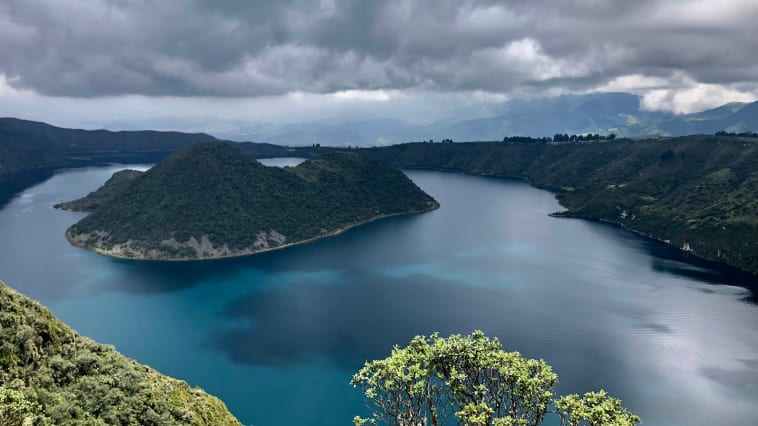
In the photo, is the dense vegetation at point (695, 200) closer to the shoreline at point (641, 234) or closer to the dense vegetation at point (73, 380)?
the shoreline at point (641, 234)

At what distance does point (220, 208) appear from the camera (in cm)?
13500

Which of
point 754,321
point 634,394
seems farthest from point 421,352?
point 754,321

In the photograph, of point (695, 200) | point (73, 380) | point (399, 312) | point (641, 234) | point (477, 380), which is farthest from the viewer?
point (695, 200)

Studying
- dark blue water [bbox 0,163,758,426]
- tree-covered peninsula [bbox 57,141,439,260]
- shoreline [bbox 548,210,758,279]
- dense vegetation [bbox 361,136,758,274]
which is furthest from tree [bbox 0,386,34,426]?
dense vegetation [bbox 361,136,758,274]

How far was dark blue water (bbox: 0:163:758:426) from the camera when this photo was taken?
196 feet

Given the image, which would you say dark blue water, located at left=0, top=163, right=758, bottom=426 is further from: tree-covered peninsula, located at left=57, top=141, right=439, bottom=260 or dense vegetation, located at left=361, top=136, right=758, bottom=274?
dense vegetation, located at left=361, top=136, right=758, bottom=274

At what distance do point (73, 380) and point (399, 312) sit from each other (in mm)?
59411

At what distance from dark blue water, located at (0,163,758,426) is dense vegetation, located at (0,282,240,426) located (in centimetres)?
2314

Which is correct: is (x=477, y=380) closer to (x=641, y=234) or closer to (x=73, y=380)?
(x=73, y=380)

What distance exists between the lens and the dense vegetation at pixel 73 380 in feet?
85.3

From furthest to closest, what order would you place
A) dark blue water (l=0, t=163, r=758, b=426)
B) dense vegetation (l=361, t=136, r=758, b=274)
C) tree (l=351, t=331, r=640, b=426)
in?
dense vegetation (l=361, t=136, r=758, b=274)
dark blue water (l=0, t=163, r=758, b=426)
tree (l=351, t=331, r=640, b=426)

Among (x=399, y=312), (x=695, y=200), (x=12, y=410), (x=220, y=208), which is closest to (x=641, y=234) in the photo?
(x=695, y=200)

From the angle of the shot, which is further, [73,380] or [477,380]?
[477,380]

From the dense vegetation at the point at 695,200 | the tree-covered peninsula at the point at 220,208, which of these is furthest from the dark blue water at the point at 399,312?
the dense vegetation at the point at 695,200
